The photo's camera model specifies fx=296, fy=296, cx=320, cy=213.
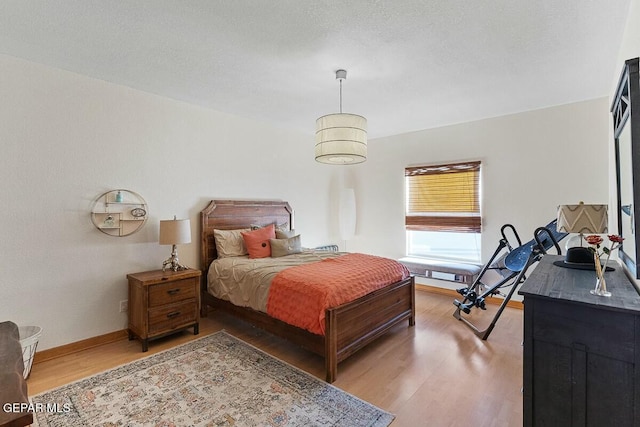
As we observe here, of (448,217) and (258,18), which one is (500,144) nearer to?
(448,217)

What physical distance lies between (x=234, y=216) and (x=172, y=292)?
138 centimetres

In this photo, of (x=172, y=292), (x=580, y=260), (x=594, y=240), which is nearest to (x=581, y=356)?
(x=594, y=240)

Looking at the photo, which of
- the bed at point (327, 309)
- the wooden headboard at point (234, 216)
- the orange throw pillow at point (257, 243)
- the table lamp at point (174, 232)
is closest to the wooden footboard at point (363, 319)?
the bed at point (327, 309)

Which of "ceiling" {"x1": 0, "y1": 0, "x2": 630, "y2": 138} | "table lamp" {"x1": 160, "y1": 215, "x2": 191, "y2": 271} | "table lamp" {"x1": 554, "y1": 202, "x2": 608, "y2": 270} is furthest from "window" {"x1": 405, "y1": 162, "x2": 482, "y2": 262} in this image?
"table lamp" {"x1": 160, "y1": 215, "x2": 191, "y2": 271}

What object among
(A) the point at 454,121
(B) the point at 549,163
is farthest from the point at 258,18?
(B) the point at 549,163

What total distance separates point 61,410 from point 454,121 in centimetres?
525

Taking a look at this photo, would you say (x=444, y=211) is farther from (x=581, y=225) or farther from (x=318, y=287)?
(x=318, y=287)

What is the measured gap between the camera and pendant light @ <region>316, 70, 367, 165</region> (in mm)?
2666

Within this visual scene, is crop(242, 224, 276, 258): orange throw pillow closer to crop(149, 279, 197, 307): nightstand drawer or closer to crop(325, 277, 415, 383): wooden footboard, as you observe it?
crop(149, 279, 197, 307): nightstand drawer

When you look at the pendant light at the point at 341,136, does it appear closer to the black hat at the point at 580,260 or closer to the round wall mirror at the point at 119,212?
the black hat at the point at 580,260

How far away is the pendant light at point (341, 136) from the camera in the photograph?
8.75 feet

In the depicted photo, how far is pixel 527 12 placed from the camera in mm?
1935

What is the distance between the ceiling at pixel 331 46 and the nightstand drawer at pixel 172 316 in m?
2.29

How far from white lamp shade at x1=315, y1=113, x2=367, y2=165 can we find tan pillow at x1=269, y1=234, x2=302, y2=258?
149 centimetres
